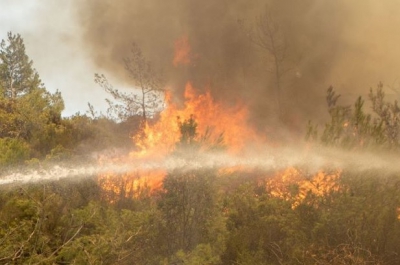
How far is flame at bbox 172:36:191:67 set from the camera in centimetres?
3022

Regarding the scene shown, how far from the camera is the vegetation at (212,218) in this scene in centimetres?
705

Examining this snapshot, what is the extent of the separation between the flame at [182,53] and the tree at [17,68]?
20.7 metres

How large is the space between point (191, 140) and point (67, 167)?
489 centimetres

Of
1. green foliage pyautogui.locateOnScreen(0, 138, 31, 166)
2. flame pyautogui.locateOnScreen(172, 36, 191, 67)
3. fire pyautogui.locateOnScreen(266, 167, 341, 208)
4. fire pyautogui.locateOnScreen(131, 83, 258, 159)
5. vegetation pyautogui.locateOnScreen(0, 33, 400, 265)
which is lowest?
vegetation pyautogui.locateOnScreen(0, 33, 400, 265)

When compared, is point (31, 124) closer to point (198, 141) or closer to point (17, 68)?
point (198, 141)

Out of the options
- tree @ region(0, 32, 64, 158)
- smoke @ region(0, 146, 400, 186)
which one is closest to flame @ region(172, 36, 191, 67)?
tree @ region(0, 32, 64, 158)

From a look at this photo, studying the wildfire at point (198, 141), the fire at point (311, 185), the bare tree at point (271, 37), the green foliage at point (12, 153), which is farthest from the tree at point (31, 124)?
the bare tree at point (271, 37)

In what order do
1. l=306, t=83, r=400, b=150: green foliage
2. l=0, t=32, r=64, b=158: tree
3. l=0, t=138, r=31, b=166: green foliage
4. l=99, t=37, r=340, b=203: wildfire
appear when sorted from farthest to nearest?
1. l=0, t=32, r=64, b=158: tree
2. l=0, t=138, r=31, b=166: green foliage
3. l=99, t=37, r=340, b=203: wildfire
4. l=306, t=83, r=400, b=150: green foliage

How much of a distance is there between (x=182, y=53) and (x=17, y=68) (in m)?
22.6

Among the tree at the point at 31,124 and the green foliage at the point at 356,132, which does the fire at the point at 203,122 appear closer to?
the tree at the point at 31,124

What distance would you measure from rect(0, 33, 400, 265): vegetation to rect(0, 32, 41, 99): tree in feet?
110

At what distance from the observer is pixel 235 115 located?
28.4 metres

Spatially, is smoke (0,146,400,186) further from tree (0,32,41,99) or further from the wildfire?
tree (0,32,41,99)

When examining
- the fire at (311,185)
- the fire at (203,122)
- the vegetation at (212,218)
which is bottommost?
the vegetation at (212,218)
